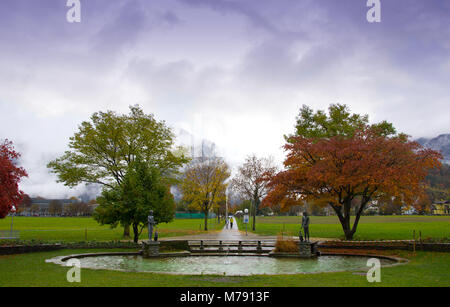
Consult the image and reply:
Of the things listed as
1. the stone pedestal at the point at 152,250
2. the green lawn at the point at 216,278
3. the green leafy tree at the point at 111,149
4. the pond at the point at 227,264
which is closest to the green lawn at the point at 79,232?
the green leafy tree at the point at 111,149

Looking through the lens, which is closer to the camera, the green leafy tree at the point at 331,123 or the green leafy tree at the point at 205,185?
the green leafy tree at the point at 331,123

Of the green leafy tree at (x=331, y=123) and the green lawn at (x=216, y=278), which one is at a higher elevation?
the green leafy tree at (x=331, y=123)

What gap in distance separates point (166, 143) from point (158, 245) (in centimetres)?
2006

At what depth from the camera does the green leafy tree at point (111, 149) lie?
36375 millimetres

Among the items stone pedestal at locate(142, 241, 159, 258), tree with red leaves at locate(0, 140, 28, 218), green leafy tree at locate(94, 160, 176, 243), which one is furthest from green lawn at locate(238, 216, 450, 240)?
tree with red leaves at locate(0, 140, 28, 218)

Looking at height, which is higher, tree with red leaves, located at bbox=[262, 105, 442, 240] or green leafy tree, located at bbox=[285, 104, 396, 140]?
green leafy tree, located at bbox=[285, 104, 396, 140]

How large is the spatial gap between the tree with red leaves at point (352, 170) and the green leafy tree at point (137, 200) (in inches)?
314

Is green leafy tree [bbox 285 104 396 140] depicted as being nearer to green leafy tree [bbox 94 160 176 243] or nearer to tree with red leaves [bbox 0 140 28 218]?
green leafy tree [bbox 94 160 176 243]

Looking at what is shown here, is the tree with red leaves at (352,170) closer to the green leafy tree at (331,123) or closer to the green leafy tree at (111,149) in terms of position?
the green leafy tree at (331,123)

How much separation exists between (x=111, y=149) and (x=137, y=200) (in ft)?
44.4

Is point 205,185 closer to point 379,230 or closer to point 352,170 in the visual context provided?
point 379,230

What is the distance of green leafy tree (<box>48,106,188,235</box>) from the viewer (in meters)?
36.4

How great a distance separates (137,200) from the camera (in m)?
25.6

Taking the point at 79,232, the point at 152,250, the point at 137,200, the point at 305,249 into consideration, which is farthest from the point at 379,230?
the point at 79,232
